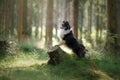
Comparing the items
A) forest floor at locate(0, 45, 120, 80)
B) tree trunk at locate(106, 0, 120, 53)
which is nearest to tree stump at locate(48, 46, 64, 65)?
forest floor at locate(0, 45, 120, 80)

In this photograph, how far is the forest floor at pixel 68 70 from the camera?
10281 mm

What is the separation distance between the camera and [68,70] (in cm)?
1100

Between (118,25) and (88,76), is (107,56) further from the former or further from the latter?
(88,76)

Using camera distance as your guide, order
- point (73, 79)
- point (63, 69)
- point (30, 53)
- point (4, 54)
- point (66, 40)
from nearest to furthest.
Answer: point (73, 79) < point (63, 69) < point (66, 40) < point (4, 54) < point (30, 53)

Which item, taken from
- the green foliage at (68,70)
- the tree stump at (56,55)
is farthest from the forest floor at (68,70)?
the tree stump at (56,55)

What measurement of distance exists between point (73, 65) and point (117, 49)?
3.77m

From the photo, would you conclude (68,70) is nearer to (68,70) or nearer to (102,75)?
(68,70)

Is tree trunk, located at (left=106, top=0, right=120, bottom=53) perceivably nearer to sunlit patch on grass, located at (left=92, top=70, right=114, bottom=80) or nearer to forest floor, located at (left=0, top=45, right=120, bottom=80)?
forest floor, located at (left=0, top=45, right=120, bottom=80)

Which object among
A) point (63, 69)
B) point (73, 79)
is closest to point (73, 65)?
point (63, 69)

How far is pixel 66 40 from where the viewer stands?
12844 millimetres

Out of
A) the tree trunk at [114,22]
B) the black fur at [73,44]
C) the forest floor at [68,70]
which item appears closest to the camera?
the forest floor at [68,70]

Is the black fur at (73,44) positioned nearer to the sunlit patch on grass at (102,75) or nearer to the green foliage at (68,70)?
the green foliage at (68,70)

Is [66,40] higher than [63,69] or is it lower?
higher

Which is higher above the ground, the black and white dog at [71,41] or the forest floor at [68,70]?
the black and white dog at [71,41]
